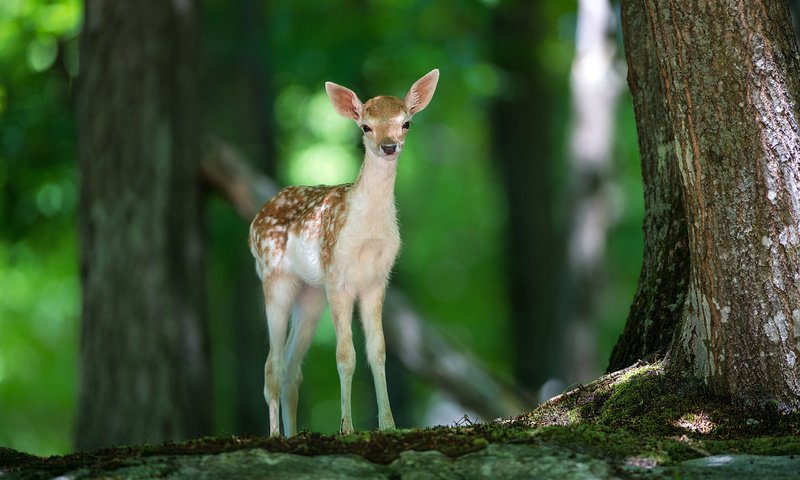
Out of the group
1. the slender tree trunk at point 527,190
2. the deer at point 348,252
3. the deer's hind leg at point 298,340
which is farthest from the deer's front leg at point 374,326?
the slender tree trunk at point 527,190

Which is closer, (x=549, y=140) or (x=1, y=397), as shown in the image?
(x=549, y=140)

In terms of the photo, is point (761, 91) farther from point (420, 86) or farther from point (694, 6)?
point (420, 86)

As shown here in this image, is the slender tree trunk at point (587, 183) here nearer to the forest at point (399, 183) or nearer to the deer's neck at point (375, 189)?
the forest at point (399, 183)

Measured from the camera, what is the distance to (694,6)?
5.41 m

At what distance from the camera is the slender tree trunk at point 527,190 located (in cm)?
1664

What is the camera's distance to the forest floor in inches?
179

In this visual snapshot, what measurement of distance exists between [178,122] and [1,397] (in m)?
14.5

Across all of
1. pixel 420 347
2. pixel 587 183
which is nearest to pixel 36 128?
pixel 420 347

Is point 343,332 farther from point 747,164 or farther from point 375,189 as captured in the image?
point 747,164

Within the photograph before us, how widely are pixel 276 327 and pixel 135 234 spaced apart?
398cm

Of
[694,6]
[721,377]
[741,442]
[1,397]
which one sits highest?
[1,397]

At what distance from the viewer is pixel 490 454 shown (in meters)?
4.72

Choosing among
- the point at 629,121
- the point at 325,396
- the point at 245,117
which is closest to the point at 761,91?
the point at 245,117

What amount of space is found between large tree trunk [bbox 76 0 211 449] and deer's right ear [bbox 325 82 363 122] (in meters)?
4.14
